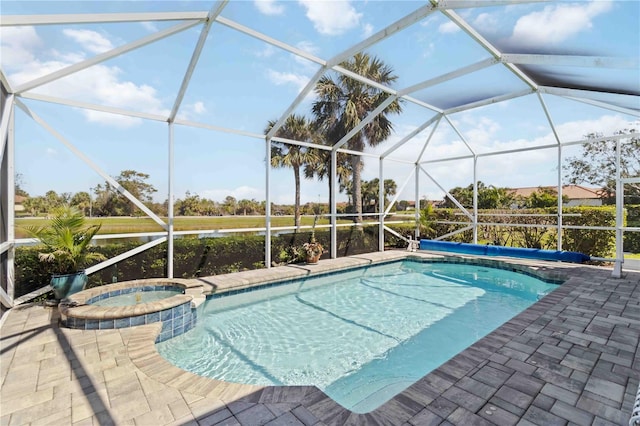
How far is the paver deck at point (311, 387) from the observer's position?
245cm

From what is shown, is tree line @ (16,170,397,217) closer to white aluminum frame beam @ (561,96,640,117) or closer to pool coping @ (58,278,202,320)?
pool coping @ (58,278,202,320)

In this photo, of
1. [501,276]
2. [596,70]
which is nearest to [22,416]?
[596,70]

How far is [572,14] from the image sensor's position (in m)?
3.79

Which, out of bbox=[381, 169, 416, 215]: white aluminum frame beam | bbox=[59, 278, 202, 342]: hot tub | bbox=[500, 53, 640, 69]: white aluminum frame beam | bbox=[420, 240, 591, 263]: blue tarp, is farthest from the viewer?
bbox=[381, 169, 416, 215]: white aluminum frame beam

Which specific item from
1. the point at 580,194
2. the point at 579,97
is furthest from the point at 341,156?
the point at 580,194

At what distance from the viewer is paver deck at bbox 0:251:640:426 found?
2445mm

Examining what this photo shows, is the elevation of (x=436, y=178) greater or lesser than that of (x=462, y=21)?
lesser

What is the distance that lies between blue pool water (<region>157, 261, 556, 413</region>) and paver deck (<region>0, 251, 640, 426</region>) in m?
0.76

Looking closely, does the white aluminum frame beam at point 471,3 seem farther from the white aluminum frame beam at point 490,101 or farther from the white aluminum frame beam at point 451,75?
the white aluminum frame beam at point 490,101

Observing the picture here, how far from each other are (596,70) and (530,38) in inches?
45.8

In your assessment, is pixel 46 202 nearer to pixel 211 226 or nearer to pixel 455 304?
pixel 211 226

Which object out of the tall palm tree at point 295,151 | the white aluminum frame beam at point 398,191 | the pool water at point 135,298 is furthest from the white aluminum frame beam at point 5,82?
the white aluminum frame beam at point 398,191

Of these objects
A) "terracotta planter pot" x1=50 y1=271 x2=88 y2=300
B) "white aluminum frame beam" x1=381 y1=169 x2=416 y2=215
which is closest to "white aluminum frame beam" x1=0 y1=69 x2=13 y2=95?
"terracotta planter pot" x1=50 y1=271 x2=88 y2=300

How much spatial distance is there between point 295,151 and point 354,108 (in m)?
2.88
